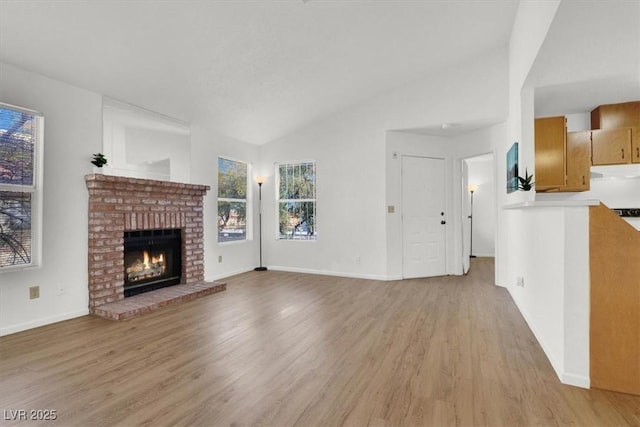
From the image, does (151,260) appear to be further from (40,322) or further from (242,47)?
(242,47)

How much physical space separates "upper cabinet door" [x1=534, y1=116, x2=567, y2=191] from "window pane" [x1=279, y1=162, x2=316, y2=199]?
11.1 feet

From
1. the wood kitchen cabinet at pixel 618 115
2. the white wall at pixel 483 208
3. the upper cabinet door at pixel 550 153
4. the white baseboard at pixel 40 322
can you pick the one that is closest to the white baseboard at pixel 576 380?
the upper cabinet door at pixel 550 153

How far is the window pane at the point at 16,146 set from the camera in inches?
113

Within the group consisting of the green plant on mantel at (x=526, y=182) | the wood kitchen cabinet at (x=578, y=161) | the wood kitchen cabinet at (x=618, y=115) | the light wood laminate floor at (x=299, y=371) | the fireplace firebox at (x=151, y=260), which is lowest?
the light wood laminate floor at (x=299, y=371)

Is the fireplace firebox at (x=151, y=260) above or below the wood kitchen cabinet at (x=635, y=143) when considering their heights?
below

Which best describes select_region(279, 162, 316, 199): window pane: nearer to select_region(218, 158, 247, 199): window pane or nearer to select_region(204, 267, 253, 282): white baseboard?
select_region(218, 158, 247, 199): window pane

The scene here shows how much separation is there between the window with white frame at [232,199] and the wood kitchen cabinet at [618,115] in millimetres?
5266

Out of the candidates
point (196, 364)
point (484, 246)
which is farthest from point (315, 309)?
point (484, 246)

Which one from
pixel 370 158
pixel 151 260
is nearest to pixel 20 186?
pixel 151 260

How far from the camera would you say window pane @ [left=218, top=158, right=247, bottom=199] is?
540cm

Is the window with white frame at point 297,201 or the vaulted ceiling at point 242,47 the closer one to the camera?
the vaulted ceiling at point 242,47

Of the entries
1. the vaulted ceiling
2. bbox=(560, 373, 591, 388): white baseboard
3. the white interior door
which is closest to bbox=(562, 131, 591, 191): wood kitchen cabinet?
the vaulted ceiling

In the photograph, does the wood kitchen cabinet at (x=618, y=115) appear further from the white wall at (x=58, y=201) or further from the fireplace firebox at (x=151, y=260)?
the white wall at (x=58, y=201)

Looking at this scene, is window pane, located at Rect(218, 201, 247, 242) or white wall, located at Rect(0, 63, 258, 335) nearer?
white wall, located at Rect(0, 63, 258, 335)
